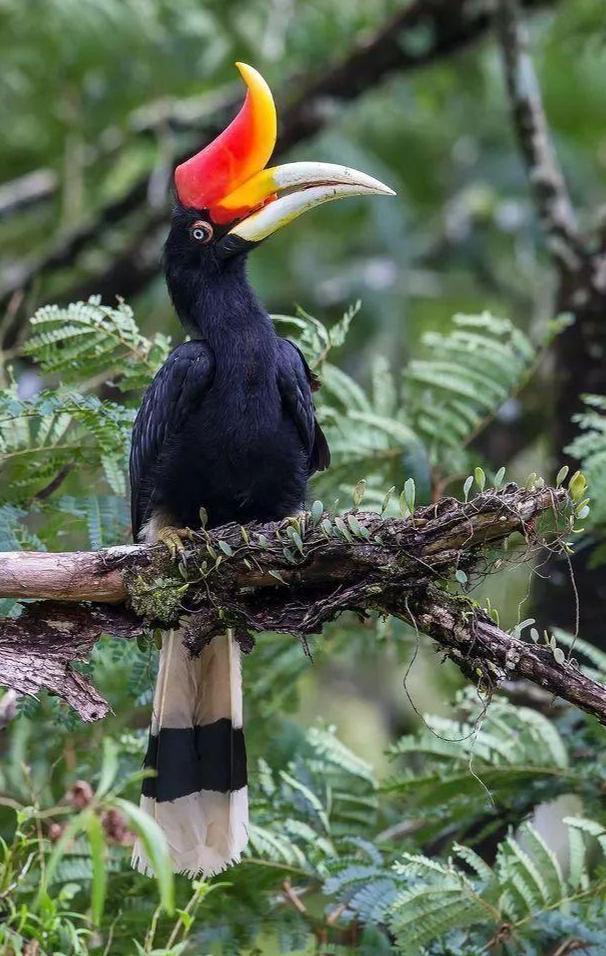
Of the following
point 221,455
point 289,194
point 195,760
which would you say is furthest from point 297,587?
point 289,194

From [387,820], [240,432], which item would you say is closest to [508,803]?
[387,820]

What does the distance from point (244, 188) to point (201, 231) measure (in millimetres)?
264

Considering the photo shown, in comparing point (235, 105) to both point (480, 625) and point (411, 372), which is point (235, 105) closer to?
point (411, 372)

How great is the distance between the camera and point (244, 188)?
5766 mm

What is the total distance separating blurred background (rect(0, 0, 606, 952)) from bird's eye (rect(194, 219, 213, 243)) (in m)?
2.81

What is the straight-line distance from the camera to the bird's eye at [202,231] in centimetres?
585

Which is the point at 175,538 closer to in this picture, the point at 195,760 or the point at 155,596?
the point at 155,596

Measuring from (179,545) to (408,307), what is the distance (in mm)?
6805

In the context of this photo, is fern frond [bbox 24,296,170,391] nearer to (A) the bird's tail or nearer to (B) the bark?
(A) the bird's tail

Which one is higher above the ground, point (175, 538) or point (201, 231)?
point (201, 231)

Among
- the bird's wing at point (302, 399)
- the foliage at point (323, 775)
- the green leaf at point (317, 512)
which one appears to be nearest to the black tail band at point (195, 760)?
the foliage at point (323, 775)

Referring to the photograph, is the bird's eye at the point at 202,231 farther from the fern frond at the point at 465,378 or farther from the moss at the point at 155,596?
the moss at the point at 155,596

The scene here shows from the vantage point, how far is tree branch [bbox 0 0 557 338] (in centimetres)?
973

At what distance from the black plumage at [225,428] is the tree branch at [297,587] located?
0.69 metres
